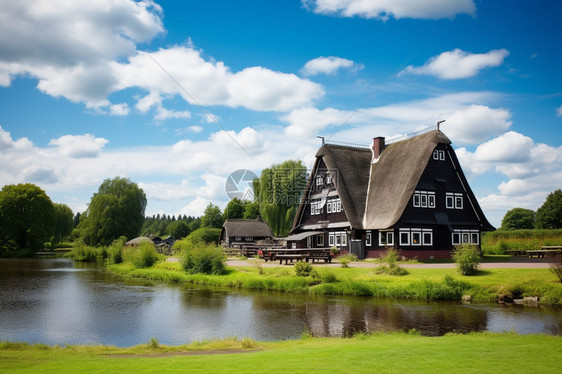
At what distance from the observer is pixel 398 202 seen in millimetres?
34562

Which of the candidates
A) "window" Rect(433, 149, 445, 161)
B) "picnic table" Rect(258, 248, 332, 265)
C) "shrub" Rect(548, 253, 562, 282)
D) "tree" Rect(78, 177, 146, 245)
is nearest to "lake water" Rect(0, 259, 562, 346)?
"shrub" Rect(548, 253, 562, 282)

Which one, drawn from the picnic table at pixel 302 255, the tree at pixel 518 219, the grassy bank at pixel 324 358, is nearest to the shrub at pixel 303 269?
the picnic table at pixel 302 255

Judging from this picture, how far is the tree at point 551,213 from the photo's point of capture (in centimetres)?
6281

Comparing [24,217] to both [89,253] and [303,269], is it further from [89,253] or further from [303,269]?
[303,269]

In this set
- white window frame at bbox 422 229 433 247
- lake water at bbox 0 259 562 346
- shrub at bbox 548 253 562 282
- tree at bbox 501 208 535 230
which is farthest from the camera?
tree at bbox 501 208 535 230

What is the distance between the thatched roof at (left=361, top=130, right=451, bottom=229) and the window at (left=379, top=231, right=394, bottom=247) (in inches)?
47.2

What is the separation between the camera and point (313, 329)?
626 inches

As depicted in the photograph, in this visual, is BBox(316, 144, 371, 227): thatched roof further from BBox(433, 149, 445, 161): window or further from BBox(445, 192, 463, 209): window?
BBox(445, 192, 463, 209): window

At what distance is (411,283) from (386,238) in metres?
12.6

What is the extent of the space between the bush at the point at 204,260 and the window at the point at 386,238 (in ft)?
42.2

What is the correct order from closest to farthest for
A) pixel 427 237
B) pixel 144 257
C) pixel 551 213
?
pixel 427 237 < pixel 144 257 < pixel 551 213

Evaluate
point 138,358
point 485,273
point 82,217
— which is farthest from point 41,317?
point 82,217

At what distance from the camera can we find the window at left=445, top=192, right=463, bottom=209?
36659 millimetres

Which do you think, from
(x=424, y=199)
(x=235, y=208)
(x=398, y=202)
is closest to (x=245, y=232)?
(x=235, y=208)
